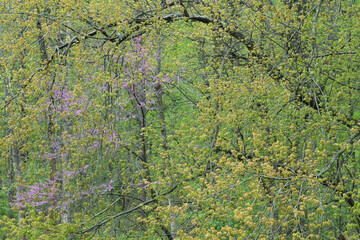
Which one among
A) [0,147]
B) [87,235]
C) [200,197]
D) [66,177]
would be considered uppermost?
[200,197]

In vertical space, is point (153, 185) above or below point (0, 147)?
below

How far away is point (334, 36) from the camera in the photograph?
702 centimetres

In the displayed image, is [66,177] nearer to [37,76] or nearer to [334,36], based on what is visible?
[37,76]

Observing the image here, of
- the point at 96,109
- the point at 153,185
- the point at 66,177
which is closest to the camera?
the point at 96,109

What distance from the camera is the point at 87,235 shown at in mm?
5016

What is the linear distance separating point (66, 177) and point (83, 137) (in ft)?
1.91

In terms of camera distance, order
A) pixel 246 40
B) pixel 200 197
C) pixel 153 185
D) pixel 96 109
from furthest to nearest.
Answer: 1. pixel 246 40
2. pixel 153 185
3. pixel 96 109
4. pixel 200 197

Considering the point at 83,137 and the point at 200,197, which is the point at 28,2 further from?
the point at 200,197

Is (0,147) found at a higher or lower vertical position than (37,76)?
lower

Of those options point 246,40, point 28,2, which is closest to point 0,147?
point 28,2

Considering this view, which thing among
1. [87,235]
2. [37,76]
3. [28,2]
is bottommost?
[87,235]

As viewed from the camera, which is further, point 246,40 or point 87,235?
point 246,40

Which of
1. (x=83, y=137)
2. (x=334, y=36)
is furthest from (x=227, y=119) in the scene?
(x=334, y=36)

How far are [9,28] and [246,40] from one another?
373 cm
